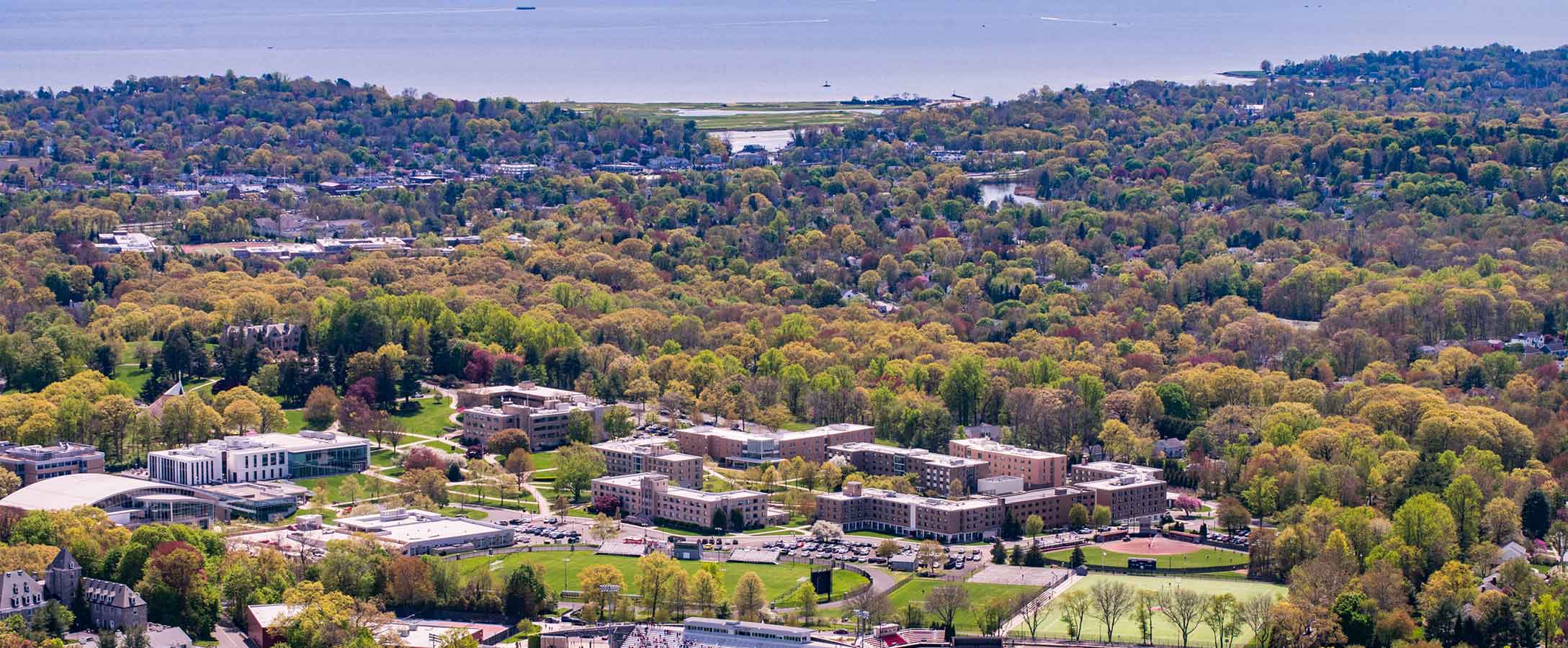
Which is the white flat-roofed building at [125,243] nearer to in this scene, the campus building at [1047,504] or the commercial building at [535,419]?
the commercial building at [535,419]

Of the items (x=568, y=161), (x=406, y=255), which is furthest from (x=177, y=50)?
(x=406, y=255)

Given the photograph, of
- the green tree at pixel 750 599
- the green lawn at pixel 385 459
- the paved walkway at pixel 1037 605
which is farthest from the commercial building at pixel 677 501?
the paved walkway at pixel 1037 605

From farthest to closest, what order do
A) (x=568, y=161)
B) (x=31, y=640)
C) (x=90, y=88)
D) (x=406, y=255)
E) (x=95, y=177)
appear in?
1. (x=90, y=88)
2. (x=568, y=161)
3. (x=95, y=177)
4. (x=406, y=255)
5. (x=31, y=640)

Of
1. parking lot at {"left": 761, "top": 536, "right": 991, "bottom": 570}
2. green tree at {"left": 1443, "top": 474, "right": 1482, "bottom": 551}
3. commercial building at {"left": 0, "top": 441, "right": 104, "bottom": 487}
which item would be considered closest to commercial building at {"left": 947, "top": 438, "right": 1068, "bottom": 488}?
parking lot at {"left": 761, "top": 536, "right": 991, "bottom": 570}

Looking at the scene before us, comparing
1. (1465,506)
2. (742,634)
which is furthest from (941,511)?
(742,634)

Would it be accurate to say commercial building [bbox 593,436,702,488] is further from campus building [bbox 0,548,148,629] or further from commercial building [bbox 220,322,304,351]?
campus building [bbox 0,548,148,629]

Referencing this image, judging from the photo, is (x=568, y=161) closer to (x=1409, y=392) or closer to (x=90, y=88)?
(x=90, y=88)

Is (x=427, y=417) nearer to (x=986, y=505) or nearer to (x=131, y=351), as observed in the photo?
(x=131, y=351)

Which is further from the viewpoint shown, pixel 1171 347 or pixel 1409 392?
pixel 1171 347
